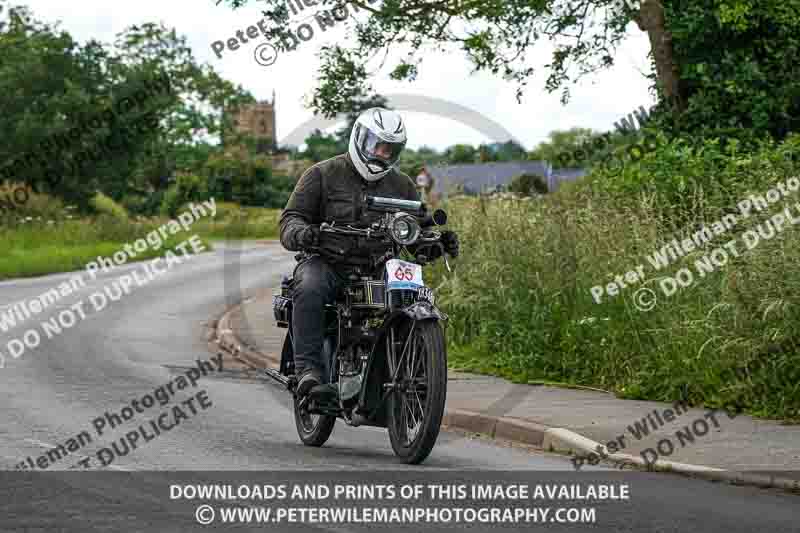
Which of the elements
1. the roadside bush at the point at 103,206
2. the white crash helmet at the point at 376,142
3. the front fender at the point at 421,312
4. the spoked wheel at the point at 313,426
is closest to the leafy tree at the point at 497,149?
the spoked wheel at the point at 313,426

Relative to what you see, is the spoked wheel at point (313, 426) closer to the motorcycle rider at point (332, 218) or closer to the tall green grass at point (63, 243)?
the motorcycle rider at point (332, 218)

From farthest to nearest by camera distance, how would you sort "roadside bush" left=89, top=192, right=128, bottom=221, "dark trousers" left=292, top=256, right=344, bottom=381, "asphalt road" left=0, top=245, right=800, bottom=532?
"roadside bush" left=89, top=192, right=128, bottom=221
"dark trousers" left=292, top=256, right=344, bottom=381
"asphalt road" left=0, top=245, right=800, bottom=532

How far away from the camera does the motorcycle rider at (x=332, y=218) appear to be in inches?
367

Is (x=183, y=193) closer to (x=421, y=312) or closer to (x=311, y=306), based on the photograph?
(x=311, y=306)

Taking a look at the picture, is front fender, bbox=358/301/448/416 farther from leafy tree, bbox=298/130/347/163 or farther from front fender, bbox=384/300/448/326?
leafy tree, bbox=298/130/347/163

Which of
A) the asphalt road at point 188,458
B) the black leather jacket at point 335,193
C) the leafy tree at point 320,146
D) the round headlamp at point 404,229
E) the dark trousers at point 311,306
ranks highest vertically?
the leafy tree at point 320,146

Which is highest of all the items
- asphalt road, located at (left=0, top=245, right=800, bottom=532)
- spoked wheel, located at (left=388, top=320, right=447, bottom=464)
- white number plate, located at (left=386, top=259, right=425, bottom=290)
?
white number plate, located at (left=386, top=259, right=425, bottom=290)

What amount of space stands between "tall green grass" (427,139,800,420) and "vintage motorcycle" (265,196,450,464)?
3.24 metres

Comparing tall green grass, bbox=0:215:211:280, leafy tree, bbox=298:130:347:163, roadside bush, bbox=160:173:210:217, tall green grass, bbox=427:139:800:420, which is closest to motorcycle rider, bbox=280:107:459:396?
tall green grass, bbox=427:139:800:420

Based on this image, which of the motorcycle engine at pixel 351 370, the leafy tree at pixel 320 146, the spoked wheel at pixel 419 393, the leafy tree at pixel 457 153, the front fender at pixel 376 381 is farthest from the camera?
the leafy tree at pixel 320 146

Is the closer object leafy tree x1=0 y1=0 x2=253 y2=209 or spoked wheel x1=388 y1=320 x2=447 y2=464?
spoked wheel x1=388 y1=320 x2=447 y2=464

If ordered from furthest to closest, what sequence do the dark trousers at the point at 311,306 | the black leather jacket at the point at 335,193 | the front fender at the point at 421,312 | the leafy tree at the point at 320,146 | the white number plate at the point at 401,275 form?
1. the leafy tree at the point at 320,146
2. the black leather jacket at the point at 335,193
3. the dark trousers at the point at 311,306
4. the white number plate at the point at 401,275
5. the front fender at the point at 421,312

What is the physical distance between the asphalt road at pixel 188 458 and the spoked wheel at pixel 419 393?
165 mm

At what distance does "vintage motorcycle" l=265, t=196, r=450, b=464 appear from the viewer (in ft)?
27.9
